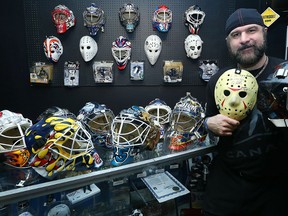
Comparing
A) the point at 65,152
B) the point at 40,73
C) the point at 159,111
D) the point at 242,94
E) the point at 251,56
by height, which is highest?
the point at 251,56

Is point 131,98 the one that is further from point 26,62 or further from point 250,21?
point 250,21

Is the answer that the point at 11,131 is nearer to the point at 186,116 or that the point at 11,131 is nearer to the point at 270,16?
the point at 186,116

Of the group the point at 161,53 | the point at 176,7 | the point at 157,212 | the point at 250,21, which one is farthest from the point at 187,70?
the point at 157,212

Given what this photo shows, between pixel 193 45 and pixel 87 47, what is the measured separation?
141cm

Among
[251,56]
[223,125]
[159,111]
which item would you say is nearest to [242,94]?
[223,125]

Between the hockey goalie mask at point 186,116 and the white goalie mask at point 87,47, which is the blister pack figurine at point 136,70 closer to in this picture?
the white goalie mask at point 87,47

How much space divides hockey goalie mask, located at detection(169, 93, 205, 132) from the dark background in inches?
40.8

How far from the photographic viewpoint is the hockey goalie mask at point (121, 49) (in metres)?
2.70

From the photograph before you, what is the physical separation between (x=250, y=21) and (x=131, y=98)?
1849 millimetres

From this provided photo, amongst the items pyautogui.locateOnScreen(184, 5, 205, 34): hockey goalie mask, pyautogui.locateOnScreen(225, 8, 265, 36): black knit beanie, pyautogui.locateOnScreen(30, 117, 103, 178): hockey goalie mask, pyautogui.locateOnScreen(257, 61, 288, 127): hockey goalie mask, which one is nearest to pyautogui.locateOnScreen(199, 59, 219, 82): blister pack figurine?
pyautogui.locateOnScreen(184, 5, 205, 34): hockey goalie mask

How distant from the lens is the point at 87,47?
267 centimetres

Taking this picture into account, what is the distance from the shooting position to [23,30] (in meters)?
2.69

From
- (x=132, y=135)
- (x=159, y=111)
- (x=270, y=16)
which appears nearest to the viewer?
(x=132, y=135)

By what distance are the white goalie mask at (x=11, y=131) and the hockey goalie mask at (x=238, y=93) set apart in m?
1.39
